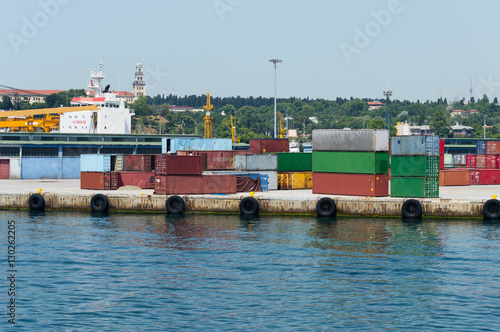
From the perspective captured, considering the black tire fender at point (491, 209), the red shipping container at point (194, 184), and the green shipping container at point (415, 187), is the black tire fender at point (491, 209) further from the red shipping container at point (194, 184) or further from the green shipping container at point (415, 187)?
the red shipping container at point (194, 184)

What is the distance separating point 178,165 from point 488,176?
135 ft

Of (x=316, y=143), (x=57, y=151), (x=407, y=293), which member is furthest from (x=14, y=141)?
(x=407, y=293)

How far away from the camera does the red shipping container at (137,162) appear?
2926 inches

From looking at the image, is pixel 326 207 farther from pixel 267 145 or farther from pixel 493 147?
pixel 493 147

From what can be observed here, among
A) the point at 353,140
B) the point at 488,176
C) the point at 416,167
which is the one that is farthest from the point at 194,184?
the point at 488,176

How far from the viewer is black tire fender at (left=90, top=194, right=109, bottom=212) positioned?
64.3m

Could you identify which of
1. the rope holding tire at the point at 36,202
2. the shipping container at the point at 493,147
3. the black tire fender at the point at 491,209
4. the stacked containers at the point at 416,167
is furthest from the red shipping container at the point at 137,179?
the shipping container at the point at 493,147

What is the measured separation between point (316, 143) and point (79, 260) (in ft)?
110

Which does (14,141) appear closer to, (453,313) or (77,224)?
(77,224)

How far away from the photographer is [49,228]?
54031mm

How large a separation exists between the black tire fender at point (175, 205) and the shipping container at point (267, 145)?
18518 millimetres

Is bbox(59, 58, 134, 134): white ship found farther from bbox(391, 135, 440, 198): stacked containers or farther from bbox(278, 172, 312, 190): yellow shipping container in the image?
bbox(391, 135, 440, 198): stacked containers

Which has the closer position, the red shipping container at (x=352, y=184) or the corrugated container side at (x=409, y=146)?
the corrugated container side at (x=409, y=146)

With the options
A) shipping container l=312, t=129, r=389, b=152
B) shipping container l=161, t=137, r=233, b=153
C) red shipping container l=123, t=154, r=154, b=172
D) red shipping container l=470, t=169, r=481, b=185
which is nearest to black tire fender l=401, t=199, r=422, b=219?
shipping container l=312, t=129, r=389, b=152
